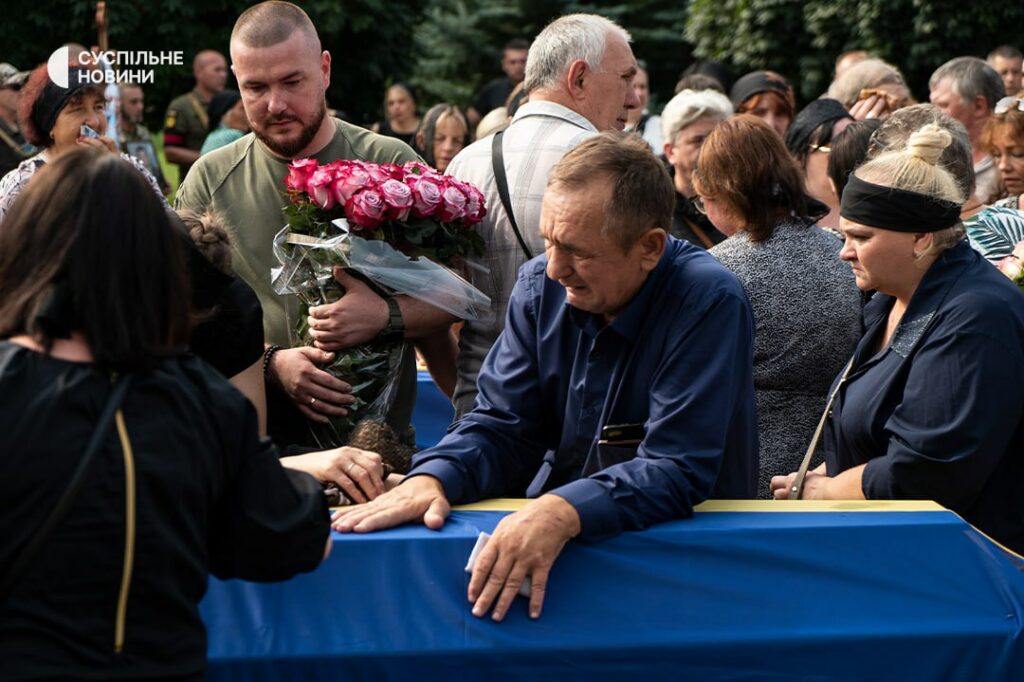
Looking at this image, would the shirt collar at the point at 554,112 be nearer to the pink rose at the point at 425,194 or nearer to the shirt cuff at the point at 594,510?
the pink rose at the point at 425,194

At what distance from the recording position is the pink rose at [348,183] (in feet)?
11.8

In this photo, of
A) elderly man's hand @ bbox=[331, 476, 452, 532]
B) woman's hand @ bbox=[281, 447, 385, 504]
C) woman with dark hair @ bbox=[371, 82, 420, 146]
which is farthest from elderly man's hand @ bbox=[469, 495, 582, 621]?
woman with dark hair @ bbox=[371, 82, 420, 146]

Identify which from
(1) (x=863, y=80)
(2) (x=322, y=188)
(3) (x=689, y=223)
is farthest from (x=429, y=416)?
(1) (x=863, y=80)

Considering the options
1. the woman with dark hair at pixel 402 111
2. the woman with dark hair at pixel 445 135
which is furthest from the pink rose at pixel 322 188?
the woman with dark hair at pixel 402 111

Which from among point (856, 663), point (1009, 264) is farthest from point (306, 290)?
point (1009, 264)

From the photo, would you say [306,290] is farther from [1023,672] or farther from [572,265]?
[1023,672]

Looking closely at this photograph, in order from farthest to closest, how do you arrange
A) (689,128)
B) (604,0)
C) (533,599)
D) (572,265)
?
(604,0)
(689,128)
(572,265)
(533,599)

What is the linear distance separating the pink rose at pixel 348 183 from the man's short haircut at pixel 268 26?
853 mm

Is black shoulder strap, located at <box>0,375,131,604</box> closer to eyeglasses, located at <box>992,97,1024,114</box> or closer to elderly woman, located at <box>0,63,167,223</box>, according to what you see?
elderly woman, located at <box>0,63,167,223</box>

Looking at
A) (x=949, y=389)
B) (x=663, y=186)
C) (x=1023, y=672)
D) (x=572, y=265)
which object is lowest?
(x=1023, y=672)

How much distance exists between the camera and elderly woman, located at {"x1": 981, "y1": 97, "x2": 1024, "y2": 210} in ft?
18.2

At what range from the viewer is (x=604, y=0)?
2242cm

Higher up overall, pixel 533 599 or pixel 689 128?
pixel 689 128

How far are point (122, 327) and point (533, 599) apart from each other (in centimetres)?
111
